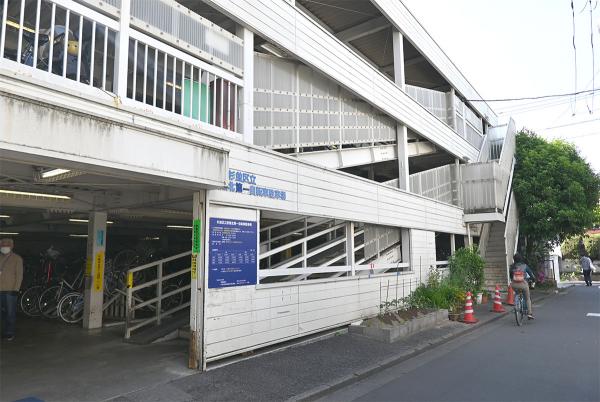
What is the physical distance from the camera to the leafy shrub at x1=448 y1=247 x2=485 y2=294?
14172 millimetres

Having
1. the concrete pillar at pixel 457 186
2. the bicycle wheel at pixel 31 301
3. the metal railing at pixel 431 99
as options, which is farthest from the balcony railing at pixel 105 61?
the concrete pillar at pixel 457 186

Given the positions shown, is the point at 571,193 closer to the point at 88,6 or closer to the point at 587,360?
the point at 587,360

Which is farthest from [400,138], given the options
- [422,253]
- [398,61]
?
Result: [422,253]

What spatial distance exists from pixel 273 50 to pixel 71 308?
7.35 meters

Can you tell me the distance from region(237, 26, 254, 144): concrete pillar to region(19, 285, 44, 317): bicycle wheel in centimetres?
741

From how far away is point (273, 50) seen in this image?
8953 millimetres

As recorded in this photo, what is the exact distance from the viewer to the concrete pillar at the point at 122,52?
5.41m

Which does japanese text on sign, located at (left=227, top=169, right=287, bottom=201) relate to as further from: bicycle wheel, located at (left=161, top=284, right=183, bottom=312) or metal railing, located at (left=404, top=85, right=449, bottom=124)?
metal railing, located at (left=404, top=85, right=449, bottom=124)

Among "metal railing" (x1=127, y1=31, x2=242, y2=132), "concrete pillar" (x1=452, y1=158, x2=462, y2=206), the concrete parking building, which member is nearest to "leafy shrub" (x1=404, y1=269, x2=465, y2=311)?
the concrete parking building

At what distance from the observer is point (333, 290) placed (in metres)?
9.12

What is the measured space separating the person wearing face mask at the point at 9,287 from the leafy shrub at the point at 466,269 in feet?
39.0

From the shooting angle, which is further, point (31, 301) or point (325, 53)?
point (31, 301)

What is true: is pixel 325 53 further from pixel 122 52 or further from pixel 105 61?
pixel 105 61

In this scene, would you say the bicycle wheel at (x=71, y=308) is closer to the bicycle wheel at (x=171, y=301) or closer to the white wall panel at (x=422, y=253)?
the bicycle wheel at (x=171, y=301)
